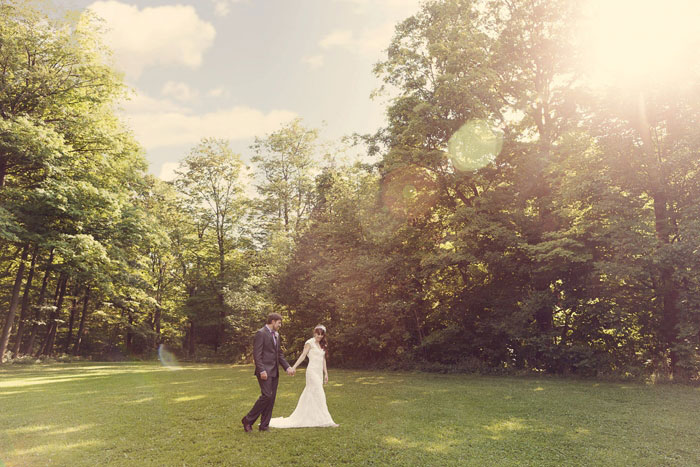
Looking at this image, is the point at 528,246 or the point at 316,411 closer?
the point at 316,411

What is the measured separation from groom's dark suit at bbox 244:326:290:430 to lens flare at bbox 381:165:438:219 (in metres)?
16.1

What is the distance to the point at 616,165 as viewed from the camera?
16.8 m

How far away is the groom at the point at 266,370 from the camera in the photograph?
8188 mm

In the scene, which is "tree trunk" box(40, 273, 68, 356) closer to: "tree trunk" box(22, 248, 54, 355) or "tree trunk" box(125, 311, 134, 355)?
"tree trunk" box(22, 248, 54, 355)

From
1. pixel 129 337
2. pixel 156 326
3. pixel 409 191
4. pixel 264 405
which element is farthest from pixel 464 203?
pixel 129 337

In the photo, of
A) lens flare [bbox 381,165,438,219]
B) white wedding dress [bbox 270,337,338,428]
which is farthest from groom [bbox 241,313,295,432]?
lens flare [bbox 381,165,438,219]

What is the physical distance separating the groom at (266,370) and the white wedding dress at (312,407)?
0.71 meters

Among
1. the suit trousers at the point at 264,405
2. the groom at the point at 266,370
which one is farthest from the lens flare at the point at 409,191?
the suit trousers at the point at 264,405

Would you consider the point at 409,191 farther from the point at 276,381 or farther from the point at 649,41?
the point at 276,381

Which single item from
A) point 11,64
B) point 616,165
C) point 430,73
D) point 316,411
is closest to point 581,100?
point 616,165

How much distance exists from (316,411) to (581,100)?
60.1ft

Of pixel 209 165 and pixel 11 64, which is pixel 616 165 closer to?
pixel 11 64

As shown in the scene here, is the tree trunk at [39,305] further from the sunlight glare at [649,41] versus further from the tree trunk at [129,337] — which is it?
the sunlight glare at [649,41]

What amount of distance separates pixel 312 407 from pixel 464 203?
16.9m
